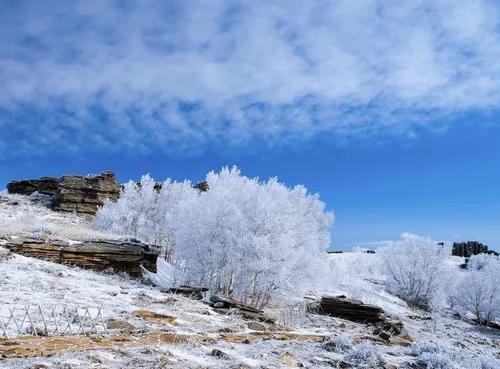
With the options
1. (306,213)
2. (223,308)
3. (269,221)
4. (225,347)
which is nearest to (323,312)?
(269,221)

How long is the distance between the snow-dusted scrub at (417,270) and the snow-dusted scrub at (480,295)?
84.3 inches

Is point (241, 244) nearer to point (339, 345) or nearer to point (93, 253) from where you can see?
point (93, 253)

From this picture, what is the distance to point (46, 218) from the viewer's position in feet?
126

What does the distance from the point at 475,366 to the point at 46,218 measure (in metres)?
36.6

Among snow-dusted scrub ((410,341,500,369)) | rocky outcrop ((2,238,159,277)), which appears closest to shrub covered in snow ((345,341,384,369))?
snow-dusted scrub ((410,341,500,369))

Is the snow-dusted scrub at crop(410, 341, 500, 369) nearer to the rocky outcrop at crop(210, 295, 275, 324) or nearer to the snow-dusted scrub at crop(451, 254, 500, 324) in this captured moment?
the rocky outcrop at crop(210, 295, 275, 324)

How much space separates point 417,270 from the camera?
48.4m

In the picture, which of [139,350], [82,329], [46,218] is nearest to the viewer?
[139,350]

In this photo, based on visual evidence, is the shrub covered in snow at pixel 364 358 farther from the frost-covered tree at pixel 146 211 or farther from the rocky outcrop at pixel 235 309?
the frost-covered tree at pixel 146 211

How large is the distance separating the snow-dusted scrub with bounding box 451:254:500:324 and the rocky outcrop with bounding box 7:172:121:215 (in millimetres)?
39525

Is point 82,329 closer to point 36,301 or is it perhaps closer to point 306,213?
point 36,301

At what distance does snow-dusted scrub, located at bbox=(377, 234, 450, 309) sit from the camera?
4672 cm

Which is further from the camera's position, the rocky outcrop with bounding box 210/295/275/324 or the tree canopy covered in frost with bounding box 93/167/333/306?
the tree canopy covered in frost with bounding box 93/167/333/306

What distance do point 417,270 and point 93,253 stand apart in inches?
1535
